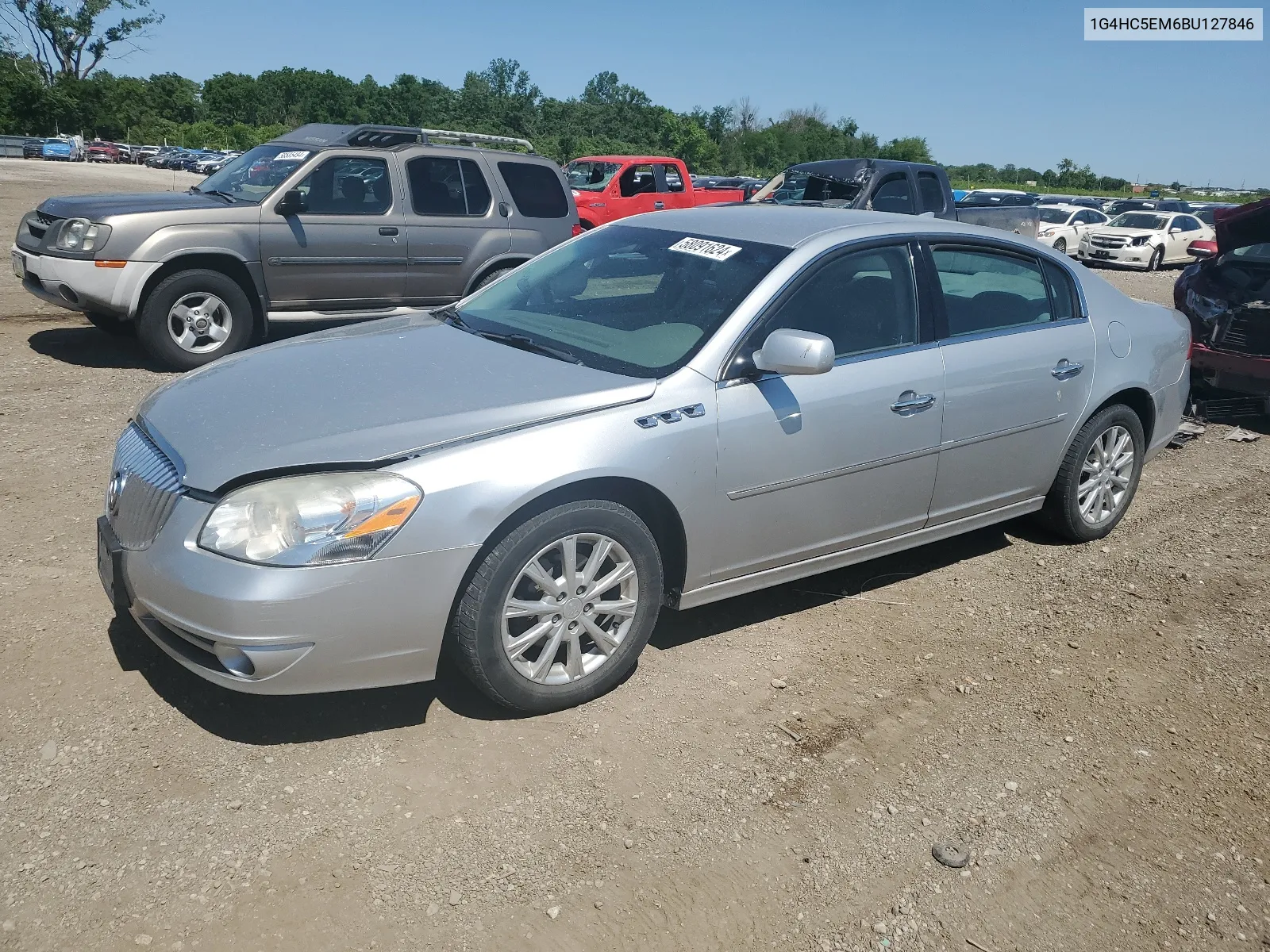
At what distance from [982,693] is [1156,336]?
252cm

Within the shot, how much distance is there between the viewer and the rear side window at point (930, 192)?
42.7 ft

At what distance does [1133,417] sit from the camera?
526 cm

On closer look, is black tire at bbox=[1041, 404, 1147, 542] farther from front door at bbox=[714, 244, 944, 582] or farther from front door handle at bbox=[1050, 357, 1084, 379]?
front door at bbox=[714, 244, 944, 582]

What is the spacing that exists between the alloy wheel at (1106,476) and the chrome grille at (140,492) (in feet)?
13.4

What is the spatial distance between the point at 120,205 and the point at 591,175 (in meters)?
12.8

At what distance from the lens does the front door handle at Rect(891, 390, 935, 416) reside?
4172 mm

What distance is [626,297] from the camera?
425 centimetres

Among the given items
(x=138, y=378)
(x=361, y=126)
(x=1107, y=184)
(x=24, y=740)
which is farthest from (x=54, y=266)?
(x=1107, y=184)

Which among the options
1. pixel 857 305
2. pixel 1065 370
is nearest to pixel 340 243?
pixel 857 305

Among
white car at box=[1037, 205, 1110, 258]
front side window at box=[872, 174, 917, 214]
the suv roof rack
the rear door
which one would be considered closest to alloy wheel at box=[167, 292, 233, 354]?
the rear door

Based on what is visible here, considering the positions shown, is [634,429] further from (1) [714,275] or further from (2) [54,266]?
(2) [54,266]

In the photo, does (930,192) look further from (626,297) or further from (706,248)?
(626,297)

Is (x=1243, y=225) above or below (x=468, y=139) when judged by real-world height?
below

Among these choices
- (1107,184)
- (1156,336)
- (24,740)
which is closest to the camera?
(24,740)
